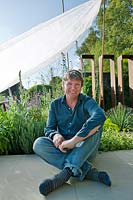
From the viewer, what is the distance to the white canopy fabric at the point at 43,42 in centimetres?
404

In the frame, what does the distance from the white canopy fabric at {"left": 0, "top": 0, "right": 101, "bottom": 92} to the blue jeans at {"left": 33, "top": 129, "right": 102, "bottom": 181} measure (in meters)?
2.04

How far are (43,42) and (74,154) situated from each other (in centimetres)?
235

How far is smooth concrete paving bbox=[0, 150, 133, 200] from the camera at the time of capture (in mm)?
2045

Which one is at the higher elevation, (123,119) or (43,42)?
(43,42)

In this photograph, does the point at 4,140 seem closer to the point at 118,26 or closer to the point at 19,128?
the point at 19,128

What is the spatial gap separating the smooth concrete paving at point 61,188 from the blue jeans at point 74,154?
0.43 feet

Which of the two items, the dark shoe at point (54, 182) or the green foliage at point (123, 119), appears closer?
the dark shoe at point (54, 182)

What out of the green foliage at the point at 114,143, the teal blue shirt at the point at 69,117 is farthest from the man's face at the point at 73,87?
the green foliage at the point at 114,143

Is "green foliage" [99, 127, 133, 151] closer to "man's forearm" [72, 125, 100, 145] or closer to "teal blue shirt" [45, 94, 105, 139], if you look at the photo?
"teal blue shirt" [45, 94, 105, 139]

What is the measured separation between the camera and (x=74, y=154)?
220 centimetres

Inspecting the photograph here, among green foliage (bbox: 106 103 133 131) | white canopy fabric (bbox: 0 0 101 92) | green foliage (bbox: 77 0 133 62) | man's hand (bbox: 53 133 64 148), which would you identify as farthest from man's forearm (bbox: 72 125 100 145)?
green foliage (bbox: 77 0 133 62)

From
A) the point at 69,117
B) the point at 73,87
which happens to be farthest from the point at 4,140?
the point at 73,87

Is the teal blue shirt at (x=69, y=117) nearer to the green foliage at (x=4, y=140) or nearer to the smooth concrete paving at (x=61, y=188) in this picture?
the smooth concrete paving at (x=61, y=188)

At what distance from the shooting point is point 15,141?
3.27m
